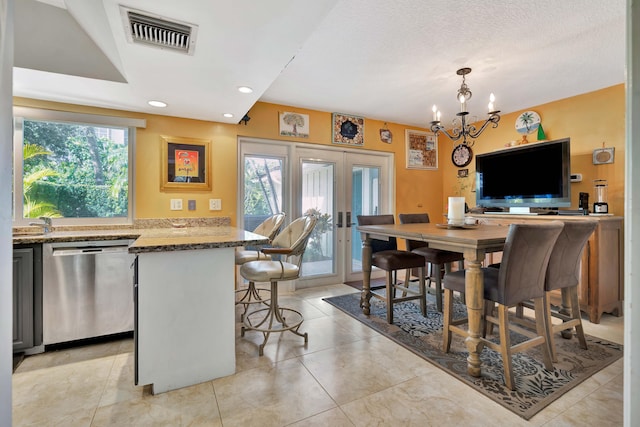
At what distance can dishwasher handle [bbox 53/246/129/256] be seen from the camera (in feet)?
7.36

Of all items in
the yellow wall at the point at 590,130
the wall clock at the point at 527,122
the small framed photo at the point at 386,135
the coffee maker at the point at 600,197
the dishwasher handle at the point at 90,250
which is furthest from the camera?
the small framed photo at the point at 386,135

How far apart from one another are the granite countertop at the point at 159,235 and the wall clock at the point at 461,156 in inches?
147

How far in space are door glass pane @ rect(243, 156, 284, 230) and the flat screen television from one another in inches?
113

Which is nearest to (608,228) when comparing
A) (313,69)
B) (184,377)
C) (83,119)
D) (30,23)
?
(313,69)

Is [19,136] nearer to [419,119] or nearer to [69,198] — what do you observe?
[69,198]

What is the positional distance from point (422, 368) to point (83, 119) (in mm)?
3742

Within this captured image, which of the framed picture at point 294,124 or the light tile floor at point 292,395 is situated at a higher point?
the framed picture at point 294,124

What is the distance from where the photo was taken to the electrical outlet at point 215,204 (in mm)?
3381

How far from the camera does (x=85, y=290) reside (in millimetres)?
2301

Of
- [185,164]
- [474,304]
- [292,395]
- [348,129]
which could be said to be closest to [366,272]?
[474,304]

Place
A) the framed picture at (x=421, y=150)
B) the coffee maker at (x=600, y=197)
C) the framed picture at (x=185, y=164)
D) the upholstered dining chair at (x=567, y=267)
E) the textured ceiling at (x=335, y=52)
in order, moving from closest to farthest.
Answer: the textured ceiling at (x=335, y=52)
the upholstered dining chair at (x=567, y=267)
the coffee maker at (x=600, y=197)
the framed picture at (x=185, y=164)
the framed picture at (x=421, y=150)

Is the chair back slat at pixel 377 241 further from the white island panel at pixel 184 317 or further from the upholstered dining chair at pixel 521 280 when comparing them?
the white island panel at pixel 184 317

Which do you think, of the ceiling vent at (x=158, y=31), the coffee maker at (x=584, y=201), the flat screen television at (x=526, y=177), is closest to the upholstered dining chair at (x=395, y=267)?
the flat screen television at (x=526, y=177)

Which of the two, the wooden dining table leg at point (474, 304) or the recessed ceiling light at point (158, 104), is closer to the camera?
the wooden dining table leg at point (474, 304)
